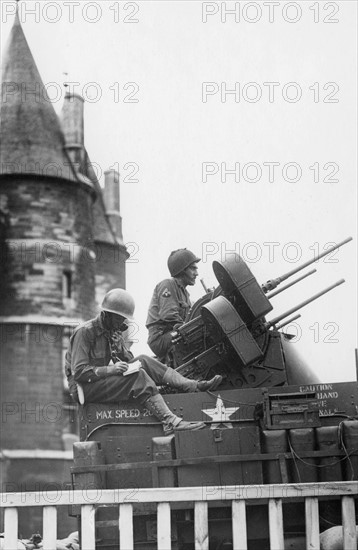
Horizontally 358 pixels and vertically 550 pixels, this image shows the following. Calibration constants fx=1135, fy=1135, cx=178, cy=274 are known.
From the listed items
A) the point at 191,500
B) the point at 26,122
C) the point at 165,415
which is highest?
the point at 26,122

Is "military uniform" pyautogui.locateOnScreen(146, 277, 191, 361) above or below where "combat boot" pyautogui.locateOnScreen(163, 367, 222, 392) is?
above

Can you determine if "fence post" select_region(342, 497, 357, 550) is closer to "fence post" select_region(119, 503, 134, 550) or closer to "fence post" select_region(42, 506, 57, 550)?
"fence post" select_region(119, 503, 134, 550)

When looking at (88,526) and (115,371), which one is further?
(115,371)

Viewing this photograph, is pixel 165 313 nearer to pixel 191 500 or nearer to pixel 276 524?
pixel 191 500

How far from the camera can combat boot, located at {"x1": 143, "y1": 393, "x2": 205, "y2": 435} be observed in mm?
11359

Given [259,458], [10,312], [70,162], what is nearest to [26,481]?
[10,312]

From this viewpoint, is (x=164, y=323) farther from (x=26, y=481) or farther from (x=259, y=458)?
(x=26, y=481)

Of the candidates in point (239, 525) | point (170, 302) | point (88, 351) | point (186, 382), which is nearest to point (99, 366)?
point (88, 351)

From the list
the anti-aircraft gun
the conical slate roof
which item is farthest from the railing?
the conical slate roof

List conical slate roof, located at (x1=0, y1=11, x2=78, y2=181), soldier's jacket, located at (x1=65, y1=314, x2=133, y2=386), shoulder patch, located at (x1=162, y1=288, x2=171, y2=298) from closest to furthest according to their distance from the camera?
soldier's jacket, located at (x1=65, y1=314, x2=133, y2=386)
shoulder patch, located at (x1=162, y1=288, x2=171, y2=298)
conical slate roof, located at (x1=0, y1=11, x2=78, y2=181)

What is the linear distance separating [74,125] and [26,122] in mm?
2389

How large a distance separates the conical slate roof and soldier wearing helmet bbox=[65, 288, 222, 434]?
3281cm

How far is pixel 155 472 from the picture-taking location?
10953 millimetres

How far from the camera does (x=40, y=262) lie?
43438 millimetres
